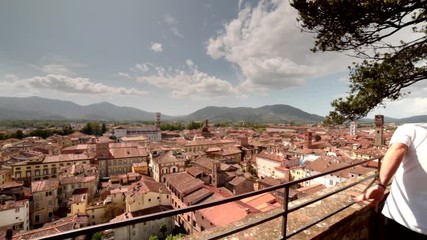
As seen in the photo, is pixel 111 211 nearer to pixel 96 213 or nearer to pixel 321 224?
pixel 96 213

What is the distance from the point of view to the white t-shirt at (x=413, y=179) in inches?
67.2

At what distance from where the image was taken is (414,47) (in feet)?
21.5

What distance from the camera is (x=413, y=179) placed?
1.76 metres

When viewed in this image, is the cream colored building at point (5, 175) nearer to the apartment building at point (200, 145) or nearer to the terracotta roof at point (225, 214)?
the terracotta roof at point (225, 214)

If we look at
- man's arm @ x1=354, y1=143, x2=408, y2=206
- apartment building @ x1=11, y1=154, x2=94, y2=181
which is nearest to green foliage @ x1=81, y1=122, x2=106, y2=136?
apartment building @ x1=11, y1=154, x2=94, y2=181

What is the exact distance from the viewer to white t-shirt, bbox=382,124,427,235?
1708 mm

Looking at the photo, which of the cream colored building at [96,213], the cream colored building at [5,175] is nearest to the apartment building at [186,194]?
the cream colored building at [96,213]

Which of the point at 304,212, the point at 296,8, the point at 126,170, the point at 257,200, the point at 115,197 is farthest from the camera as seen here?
the point at 126,170

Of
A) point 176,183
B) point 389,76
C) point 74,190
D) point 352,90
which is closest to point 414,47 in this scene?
point 389,76

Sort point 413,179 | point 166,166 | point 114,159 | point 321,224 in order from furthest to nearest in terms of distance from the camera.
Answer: point 114,159 < point 166,166 < point 321,224 < point 413,179

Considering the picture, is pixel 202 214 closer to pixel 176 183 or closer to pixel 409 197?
pixel 176 183

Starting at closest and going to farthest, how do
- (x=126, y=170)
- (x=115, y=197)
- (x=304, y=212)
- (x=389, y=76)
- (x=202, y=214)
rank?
→ (x=304, y=212) < (x=389, y=76) < (x=202, y=214) < (x=115, y=197) < (x=126, y=170)

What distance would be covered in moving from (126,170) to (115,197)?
2031 centimetres

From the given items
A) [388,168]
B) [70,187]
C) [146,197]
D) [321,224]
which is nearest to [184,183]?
[146,197]
